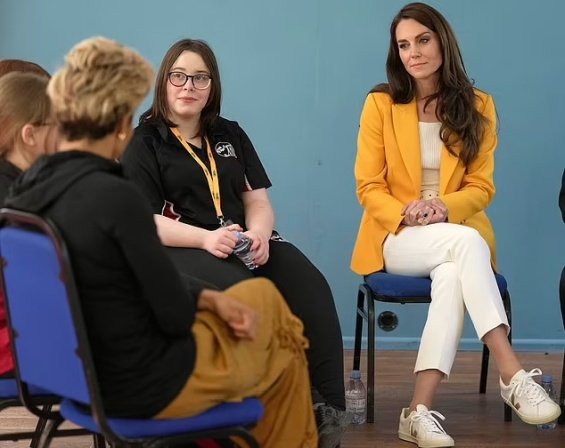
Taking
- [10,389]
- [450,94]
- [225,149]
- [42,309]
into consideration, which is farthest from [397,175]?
Answer: [42,309]

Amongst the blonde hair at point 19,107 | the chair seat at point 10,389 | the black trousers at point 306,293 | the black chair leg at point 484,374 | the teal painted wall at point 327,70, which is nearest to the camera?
the chair seat at point 10,389

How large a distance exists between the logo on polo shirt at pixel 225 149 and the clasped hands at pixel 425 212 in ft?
2.08

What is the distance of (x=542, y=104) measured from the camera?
4.57 metres

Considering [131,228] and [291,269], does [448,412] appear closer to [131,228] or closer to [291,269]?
[291,269]

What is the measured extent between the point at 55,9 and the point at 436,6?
5.62 ft

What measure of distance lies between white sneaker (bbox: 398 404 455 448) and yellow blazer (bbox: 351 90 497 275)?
562 millimetres

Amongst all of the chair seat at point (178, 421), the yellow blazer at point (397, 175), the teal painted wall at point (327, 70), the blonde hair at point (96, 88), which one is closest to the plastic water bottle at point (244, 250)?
the yellow blazer at point (397, 175)

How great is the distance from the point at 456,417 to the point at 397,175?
88 centimetres

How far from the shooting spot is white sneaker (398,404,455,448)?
314cm

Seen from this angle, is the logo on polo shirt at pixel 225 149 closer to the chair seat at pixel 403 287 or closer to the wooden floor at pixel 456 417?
the chair seat at pixel 403 287

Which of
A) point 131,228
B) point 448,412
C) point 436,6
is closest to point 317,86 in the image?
point 436,6

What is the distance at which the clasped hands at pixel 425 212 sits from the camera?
347 cm

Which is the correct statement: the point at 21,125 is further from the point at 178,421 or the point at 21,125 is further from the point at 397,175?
the point at 397,175

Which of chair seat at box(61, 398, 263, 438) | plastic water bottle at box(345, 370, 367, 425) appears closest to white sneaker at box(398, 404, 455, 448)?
plastic water bottle at box(345, 370, 367, 425)
